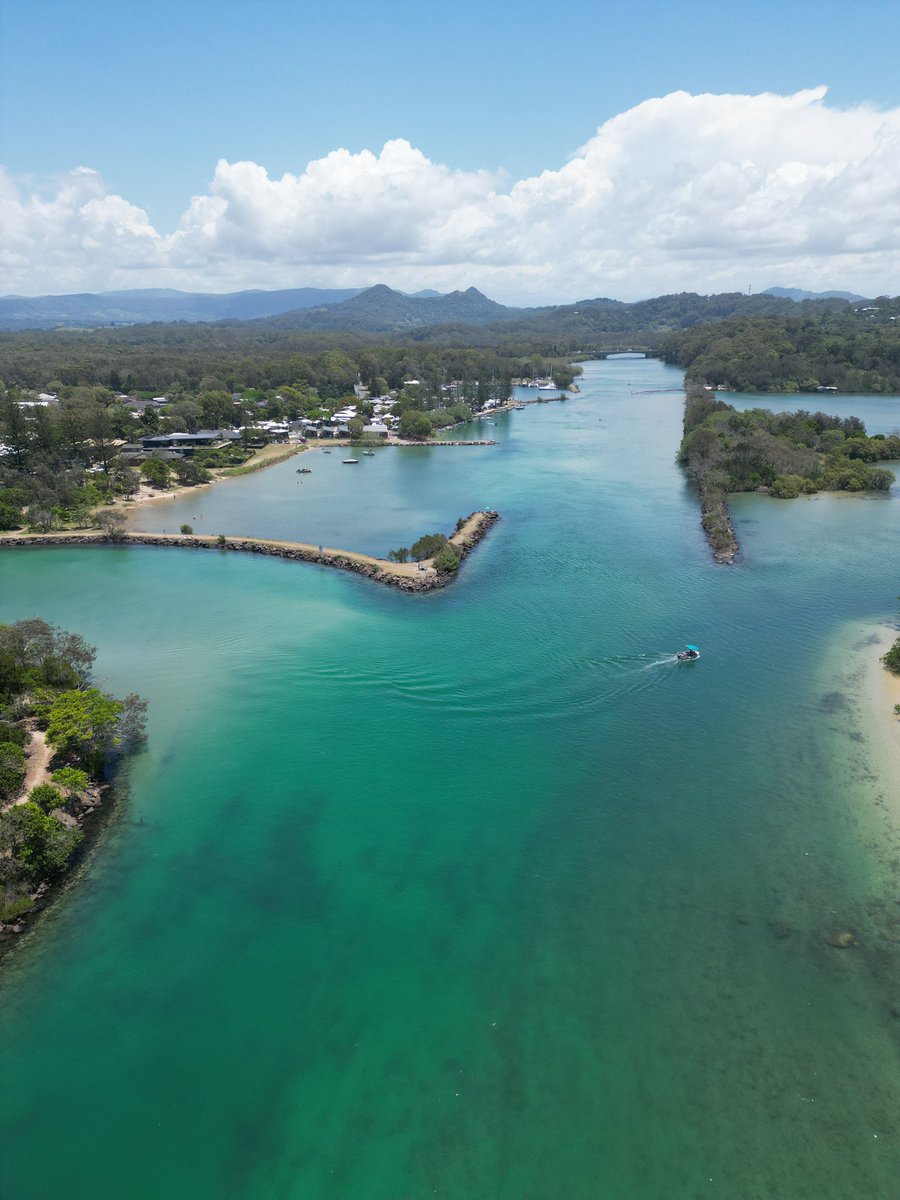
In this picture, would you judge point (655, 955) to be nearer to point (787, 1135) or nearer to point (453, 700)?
point (787, 1135)

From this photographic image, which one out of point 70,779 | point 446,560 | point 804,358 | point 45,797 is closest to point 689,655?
point 446,560

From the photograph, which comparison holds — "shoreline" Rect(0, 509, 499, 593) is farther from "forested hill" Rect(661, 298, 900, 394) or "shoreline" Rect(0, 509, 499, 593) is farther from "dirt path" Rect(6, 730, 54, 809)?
"forested hill" Rect(661, 298, 900, 394)

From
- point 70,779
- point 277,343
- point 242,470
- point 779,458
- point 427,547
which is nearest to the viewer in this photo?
point 70,779

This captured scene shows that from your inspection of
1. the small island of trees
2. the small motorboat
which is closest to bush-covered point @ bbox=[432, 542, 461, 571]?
the small motorboat

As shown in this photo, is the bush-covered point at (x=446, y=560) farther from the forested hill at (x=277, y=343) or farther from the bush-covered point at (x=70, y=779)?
the forested hill at (x=277, y=343)

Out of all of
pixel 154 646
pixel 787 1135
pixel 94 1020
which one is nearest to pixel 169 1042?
pixel 94 1020

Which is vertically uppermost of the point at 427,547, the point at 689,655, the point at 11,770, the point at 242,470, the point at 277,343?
the point at 277,343

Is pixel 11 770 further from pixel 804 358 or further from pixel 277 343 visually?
pixel 277 343
